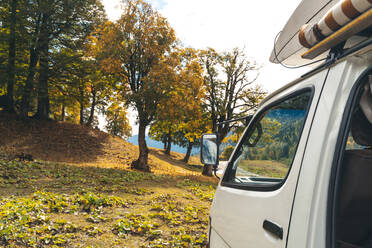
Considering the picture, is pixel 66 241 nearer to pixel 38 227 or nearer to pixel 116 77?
pixel 38 227

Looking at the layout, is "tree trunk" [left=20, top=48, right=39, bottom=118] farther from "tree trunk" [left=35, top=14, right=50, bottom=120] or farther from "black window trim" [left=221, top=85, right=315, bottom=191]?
"black window trim" [left=221, top=85, right=315, bottom=191]

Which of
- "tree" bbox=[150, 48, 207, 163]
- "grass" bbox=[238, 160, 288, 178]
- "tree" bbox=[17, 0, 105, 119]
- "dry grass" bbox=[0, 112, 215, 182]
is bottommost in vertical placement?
"dry grass" bbox=[0, 112, 215, 182]

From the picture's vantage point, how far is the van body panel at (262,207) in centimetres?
138

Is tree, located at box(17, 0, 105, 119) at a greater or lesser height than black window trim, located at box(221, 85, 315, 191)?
greater

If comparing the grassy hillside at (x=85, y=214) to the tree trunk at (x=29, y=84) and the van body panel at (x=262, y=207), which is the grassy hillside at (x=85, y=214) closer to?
the van body panel at (x=262, y=207)

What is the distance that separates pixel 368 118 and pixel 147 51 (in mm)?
16004

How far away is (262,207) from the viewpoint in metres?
1.59

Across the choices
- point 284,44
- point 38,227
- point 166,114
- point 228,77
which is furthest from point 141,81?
point 284,44

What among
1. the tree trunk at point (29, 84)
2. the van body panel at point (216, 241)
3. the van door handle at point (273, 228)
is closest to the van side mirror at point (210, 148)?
the van body panel at point (216, 241)

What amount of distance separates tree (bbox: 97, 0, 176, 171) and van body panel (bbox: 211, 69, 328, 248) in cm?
1343

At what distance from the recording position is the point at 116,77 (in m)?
17.0

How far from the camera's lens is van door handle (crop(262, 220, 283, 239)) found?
1.34 meters

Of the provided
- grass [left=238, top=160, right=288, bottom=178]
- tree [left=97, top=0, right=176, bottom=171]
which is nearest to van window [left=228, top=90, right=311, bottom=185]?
grass [left=238, top=160, right=288, bottom=178]

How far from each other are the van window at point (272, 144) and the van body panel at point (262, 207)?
90mm
